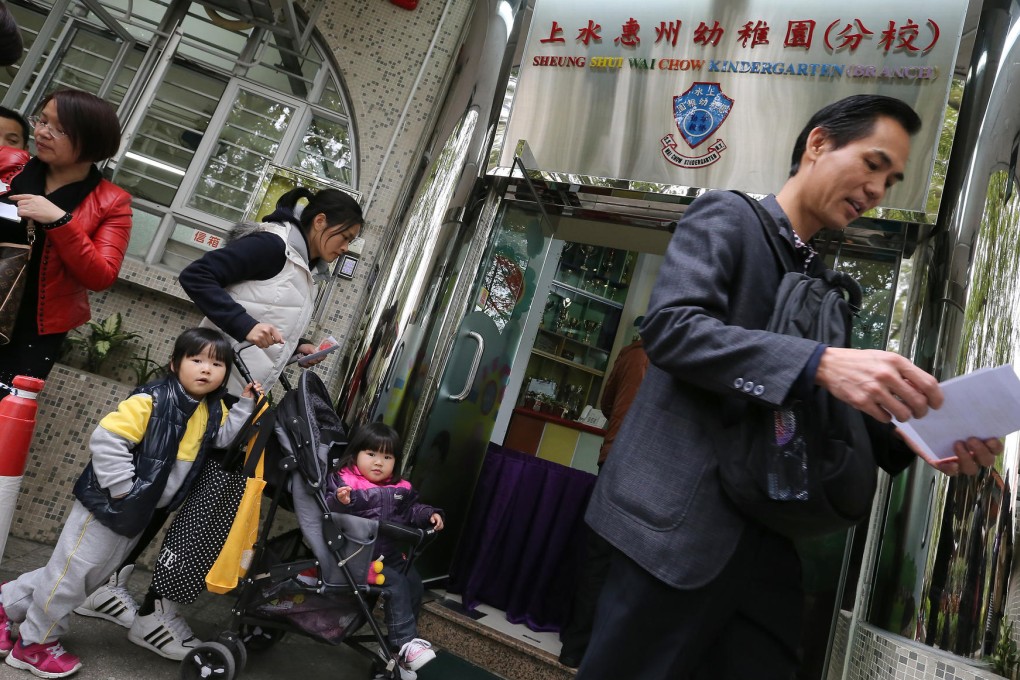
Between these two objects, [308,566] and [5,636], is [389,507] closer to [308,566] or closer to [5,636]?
[308,566]

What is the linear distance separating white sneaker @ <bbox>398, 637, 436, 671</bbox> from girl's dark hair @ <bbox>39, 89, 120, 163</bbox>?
217 cm

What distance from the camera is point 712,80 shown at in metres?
3.38

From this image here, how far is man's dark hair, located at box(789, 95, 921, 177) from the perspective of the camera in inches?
53.4

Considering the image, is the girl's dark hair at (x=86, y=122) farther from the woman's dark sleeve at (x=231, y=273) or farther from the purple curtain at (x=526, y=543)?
the purple curtain at (x=526, y=543)

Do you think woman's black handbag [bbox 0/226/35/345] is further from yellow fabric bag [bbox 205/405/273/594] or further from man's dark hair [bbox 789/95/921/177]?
man's dark hair [bbox 789/95/921/177]

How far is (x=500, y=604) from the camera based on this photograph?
364cm

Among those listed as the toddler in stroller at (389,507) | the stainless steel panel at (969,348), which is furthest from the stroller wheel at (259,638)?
the stainless steel panel at (969,348)

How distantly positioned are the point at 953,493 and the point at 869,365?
5.56 feet

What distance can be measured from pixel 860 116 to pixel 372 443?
2.19m

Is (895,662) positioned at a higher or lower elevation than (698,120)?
lower

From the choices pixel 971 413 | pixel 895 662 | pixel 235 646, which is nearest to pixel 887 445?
pixel 971 413

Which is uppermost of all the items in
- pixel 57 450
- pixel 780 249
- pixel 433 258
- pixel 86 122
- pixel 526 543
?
pixel 433 258

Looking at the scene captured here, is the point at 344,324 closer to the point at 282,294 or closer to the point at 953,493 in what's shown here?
the point at 282,294

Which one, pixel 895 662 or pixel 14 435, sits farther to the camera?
pixel 14 435
